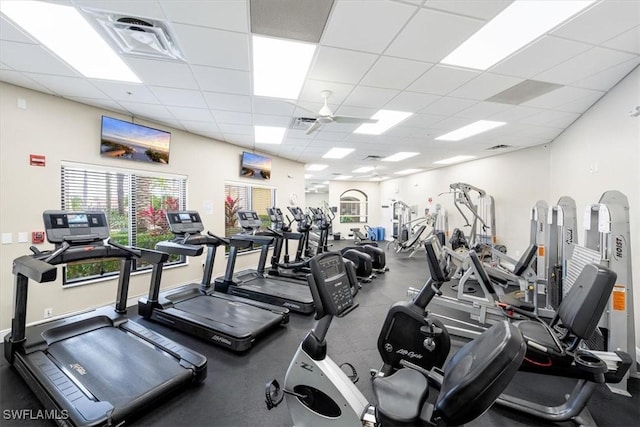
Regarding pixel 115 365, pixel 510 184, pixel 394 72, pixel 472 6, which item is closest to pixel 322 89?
pixel 394 72

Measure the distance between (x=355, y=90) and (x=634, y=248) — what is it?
3531mm

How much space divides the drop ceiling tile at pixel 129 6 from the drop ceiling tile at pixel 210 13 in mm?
69

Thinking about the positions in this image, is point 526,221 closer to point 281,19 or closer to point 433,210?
point 433,210

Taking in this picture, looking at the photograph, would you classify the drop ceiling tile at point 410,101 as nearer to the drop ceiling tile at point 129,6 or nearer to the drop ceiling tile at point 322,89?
the drop ceiling tile at point 322,89

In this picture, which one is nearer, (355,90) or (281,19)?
(281,19)

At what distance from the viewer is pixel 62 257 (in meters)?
2.38

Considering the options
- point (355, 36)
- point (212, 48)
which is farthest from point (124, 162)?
point (355, 36)

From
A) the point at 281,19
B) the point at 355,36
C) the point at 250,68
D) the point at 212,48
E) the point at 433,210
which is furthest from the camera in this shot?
the point at 433,210

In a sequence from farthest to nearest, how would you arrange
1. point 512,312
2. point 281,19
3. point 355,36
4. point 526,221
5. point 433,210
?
point 433,210 < point 526,221 < point 512,312 < point 355,36 < point 281,19

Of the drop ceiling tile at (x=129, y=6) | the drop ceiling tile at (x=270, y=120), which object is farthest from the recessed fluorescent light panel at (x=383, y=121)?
the drop ceiling tile at (x=129, y=6)

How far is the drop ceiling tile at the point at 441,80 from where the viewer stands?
114 inches

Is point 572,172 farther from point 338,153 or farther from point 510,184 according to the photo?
point 338,153

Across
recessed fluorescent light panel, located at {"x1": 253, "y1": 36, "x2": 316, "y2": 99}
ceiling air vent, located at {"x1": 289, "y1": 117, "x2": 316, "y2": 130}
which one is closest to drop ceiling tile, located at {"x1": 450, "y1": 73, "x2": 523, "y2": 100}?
recessed fluorescent light panel, located at {"x1": 253, "y1": 36, "x2": 316, "y2": 99}

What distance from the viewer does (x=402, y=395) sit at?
4.90 feet
